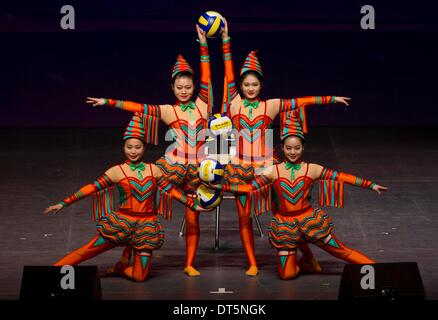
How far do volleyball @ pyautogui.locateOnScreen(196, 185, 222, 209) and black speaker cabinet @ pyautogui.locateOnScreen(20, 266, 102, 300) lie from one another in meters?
1.15

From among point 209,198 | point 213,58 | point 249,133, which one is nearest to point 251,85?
point 249,133

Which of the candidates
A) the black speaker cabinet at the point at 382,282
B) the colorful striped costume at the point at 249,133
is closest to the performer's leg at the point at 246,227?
the colorful striped costume at the point at 249,133

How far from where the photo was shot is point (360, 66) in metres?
13.0

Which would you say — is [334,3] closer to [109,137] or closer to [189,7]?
[189,7]

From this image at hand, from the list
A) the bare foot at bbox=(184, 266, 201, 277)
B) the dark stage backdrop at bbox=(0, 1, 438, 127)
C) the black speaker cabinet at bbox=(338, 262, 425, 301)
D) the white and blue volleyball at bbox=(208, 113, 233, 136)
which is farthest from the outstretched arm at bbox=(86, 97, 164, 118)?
the dark stage backdrop at bbox=(0, 1, 438, 127)

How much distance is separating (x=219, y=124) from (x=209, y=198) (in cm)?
53

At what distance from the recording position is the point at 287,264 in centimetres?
796

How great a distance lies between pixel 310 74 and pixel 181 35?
4.69 feet

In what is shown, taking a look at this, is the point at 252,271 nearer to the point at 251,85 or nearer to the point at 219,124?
the point at 219,124

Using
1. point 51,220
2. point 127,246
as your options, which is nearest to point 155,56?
point 51,220

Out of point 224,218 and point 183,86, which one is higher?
point 183,86

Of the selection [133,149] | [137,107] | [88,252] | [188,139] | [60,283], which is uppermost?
[137,107]

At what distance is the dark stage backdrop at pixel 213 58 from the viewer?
501 inches

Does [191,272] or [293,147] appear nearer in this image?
[293,147]
